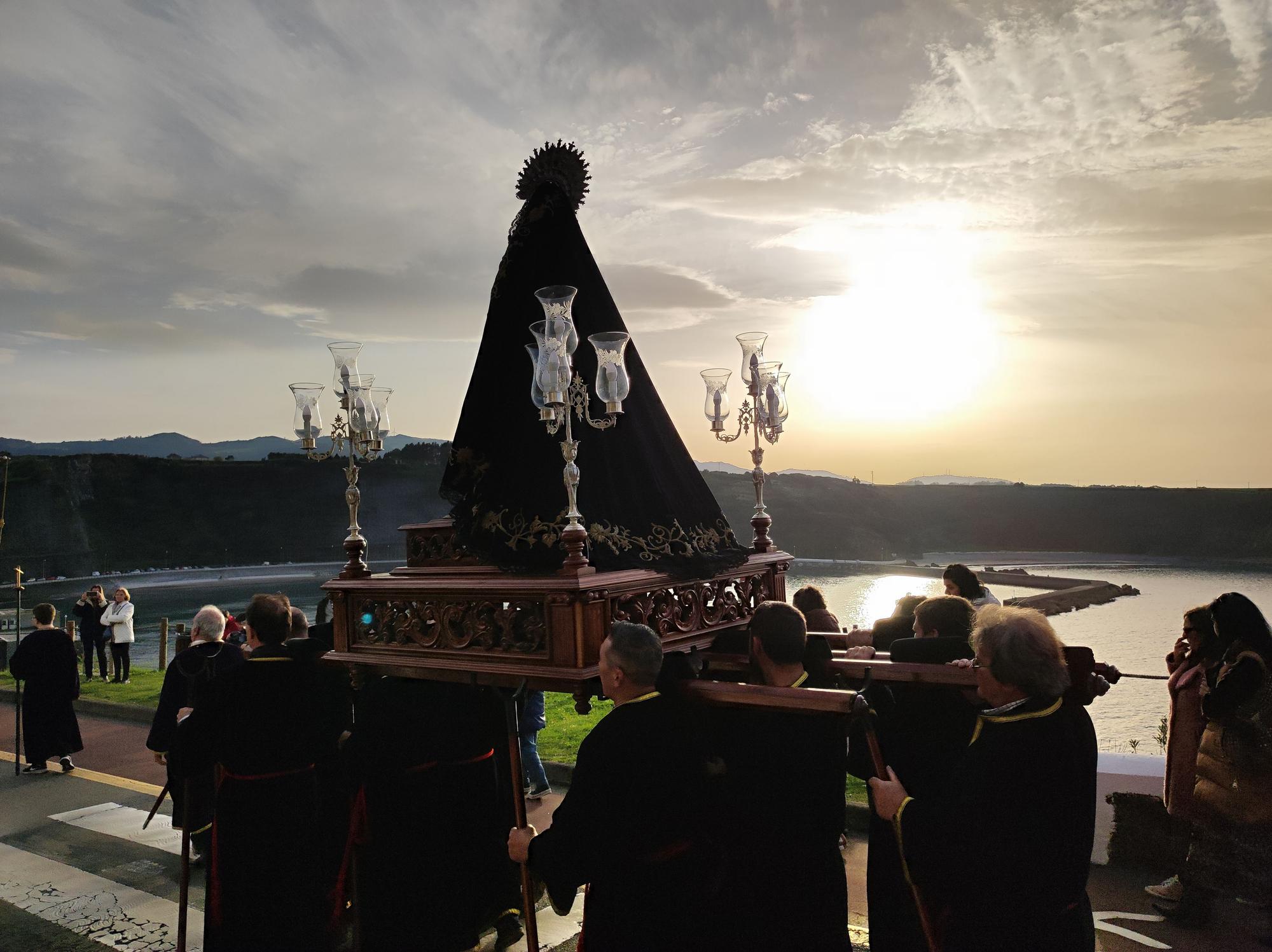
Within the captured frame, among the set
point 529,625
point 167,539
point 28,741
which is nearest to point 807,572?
point 28,741

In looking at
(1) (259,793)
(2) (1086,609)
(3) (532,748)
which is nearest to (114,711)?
(3) (532,748)

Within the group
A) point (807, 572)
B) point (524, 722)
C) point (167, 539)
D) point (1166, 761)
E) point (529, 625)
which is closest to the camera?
point (529, 625)

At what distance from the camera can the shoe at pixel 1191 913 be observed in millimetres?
3934

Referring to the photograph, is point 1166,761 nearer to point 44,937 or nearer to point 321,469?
point 44,937

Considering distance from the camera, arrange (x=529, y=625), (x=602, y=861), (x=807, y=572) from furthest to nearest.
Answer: (x=807, y=572) → (x=529, y=625) → (x=602, y=861)

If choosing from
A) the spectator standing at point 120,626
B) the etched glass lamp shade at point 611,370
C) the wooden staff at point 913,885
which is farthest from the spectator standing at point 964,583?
the spectator standing at point 120,626

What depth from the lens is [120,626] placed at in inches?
509

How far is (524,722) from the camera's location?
20.1 feet

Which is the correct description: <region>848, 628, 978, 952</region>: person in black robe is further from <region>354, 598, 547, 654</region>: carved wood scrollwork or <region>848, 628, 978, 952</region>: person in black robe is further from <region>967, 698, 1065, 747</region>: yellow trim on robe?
<region>354, 598, 547, 654</region>: carved wood scrollwork

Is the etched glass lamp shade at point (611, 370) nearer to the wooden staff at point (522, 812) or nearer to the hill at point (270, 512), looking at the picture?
the wooden staff at point (522, 812)

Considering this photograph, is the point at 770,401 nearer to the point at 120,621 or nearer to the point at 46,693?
the point at 46,693

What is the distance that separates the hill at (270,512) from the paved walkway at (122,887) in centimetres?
3566

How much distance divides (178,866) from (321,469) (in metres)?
88.9

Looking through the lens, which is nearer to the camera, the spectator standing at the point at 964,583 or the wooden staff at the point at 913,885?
the wooden staff at the point at 913,885
